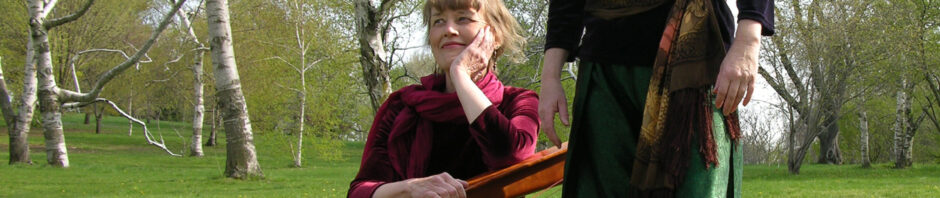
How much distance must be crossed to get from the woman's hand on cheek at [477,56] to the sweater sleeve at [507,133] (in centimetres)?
18

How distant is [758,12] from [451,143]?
1342 mm

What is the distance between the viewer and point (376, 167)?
2.75m

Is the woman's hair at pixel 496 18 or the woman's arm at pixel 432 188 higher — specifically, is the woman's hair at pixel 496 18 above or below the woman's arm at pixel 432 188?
above

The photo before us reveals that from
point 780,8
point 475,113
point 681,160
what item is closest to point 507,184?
point 475,113

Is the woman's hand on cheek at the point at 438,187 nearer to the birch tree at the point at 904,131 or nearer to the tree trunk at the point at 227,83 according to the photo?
the tree trunk at the point at 227,83

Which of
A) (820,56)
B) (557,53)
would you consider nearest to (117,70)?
(557,53)

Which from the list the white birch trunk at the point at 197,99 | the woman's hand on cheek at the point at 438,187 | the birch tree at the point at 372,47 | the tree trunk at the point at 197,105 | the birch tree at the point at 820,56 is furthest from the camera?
the tree trunk at the point at 197,105

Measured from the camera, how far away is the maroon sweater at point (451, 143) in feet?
8.60

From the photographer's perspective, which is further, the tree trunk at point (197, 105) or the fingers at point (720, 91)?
the tree trunk at point (197, 105)

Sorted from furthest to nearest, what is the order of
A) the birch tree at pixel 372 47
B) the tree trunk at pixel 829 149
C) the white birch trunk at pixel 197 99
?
1. the tree trunk at pixel 829 149
2. the white birch trunk at pixel 197 99
3. the birch tree at pixel 372 47

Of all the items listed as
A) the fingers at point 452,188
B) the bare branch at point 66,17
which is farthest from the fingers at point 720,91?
the bare branch at point 66,17

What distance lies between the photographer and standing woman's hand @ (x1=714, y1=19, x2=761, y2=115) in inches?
69.3

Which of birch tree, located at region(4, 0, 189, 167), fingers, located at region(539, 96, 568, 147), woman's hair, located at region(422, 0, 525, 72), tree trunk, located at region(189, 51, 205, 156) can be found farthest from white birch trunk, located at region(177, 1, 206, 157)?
fingers, located at region(539, 96, 568, 147)

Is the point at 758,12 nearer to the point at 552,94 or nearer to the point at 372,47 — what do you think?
the point at 552,94
